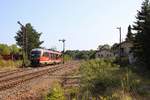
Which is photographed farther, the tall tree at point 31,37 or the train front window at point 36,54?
the tall tree at point 31,37

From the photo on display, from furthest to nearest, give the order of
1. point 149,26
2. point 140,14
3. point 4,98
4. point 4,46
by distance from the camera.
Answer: point 4,46 → point 140,14 → point 149,26 → point 4,98

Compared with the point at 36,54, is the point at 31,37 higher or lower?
higher

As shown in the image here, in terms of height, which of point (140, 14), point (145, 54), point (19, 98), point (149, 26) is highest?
point (140, 14)

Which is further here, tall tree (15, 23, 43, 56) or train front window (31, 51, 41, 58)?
tall tree (15, 23, 43, 56)

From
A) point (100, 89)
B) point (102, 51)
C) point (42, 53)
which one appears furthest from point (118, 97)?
point (102, 51)

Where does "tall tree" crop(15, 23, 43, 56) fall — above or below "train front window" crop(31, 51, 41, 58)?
above

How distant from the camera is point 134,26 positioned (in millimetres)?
46969

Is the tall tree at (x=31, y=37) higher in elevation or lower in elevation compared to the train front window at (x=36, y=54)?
higher

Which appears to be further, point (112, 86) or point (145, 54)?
point (145, 54)

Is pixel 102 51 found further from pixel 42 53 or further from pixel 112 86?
pixel 112 86

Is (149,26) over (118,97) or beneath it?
over

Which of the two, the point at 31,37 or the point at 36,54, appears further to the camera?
the point at 31,37

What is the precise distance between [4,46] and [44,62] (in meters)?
39.6

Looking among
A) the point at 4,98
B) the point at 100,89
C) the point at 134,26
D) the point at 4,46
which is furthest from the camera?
the point at 4,46
